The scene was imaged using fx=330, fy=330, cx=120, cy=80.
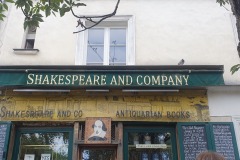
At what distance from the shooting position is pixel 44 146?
7426 millimetres

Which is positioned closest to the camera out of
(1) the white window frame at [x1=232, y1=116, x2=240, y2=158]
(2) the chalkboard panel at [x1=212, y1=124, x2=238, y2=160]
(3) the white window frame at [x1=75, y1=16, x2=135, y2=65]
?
(2) the chalkboard panel at [x1=212, y1=124, x2=238, y2=160]

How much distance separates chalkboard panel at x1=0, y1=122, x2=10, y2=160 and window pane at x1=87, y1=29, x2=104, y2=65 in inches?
97.4

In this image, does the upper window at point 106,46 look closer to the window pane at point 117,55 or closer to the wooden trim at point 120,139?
the window pane at point 117,55

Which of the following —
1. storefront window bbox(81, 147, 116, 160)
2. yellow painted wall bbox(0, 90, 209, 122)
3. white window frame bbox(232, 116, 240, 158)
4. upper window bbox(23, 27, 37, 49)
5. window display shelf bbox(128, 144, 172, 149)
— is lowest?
storefront window bbox(81, 147, 116, 160)

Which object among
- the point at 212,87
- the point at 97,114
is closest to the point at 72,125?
the point at 97,114

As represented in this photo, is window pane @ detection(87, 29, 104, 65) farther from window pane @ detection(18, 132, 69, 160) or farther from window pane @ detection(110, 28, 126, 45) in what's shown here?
window pane @ detection(18, 132, 69, 160)

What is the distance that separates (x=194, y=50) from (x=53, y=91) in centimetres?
358

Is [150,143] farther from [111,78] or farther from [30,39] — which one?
[30,39]

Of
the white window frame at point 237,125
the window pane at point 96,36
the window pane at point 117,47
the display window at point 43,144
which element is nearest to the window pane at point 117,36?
the window pane at point 117,47

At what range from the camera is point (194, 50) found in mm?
8203

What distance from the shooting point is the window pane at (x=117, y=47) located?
8359 millimetres

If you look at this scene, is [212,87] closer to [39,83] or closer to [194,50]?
[194,50]

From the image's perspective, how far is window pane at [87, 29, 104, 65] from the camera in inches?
329

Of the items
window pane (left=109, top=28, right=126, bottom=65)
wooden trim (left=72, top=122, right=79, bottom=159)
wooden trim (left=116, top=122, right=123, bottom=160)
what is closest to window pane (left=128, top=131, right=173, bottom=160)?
wooden trim (left=116, top=122, right=123, bottom=160)
